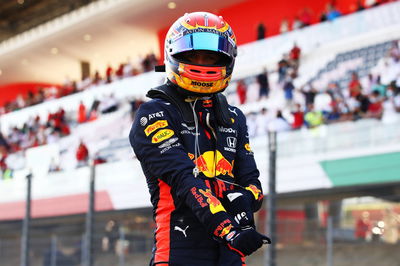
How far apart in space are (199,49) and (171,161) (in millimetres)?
441

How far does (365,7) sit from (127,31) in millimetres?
13252

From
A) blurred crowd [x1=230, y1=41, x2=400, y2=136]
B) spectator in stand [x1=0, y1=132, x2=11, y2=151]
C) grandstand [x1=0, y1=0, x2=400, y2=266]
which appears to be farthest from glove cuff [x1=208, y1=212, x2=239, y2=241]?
spectator in stand [x1=0, y1=132, x2=11, y2=151]

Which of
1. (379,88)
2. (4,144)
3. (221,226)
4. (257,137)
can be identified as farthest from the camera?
(4,144)

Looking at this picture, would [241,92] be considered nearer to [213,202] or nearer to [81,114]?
[81,114]

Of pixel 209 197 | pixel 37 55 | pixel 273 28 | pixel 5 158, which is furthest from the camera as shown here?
pixel 37 55

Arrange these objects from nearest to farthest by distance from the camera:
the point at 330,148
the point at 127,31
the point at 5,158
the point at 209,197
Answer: the point at 209,197, the point at 330,148, the point at 5,158, the point at 127,31

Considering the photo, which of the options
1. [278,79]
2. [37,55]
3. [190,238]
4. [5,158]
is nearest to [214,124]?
[190,238]

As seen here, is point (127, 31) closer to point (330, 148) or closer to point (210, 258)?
point (330, 148)

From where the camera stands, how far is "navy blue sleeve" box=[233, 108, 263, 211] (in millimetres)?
3070

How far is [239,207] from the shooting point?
2891 mm

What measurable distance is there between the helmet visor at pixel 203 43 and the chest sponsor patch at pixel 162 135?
31 centimetres

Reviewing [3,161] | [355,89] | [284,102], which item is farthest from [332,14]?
[3,161]

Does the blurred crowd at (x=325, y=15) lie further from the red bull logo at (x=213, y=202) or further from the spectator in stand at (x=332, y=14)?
the red bull logo at (x=213, y=202)

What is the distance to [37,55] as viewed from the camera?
107 feet
